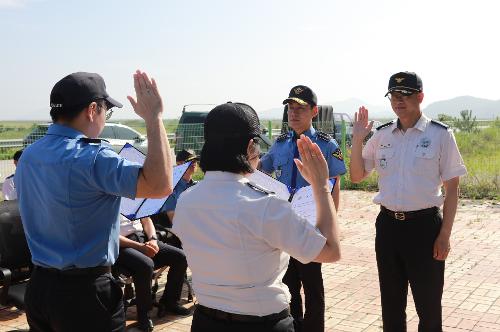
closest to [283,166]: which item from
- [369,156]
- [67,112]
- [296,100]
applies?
[296,100]

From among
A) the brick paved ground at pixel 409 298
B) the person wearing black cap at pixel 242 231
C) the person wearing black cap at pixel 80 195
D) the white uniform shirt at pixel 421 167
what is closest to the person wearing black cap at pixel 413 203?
the white uniform shirt at pixel 421 167

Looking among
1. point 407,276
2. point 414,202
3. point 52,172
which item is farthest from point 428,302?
point 52,172

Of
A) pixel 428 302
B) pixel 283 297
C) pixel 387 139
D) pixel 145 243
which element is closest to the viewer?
pixel 283 297

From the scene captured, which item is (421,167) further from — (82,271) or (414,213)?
(82,271)

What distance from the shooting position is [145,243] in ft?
16.5

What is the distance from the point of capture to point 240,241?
79.3 inches

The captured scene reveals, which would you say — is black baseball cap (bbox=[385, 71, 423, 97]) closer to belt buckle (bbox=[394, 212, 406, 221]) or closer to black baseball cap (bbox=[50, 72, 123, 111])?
belt buckle (bbox=[394, 212, 406, 221])

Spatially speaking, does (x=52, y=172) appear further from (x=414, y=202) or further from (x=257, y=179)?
(x=414, y=202)

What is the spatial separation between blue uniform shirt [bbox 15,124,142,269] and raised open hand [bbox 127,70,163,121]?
0.22 meters

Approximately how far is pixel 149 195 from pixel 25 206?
648 millimetres

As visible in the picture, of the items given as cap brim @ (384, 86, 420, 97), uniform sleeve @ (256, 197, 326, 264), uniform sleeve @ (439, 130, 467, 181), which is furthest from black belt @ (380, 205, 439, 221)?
uniform sleeve @ (256, 197, 326, 264)

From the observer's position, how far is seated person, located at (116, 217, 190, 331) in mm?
4762

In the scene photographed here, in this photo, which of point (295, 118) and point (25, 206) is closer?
point (25, 206)

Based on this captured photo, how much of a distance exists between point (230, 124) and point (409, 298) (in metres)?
3.97
